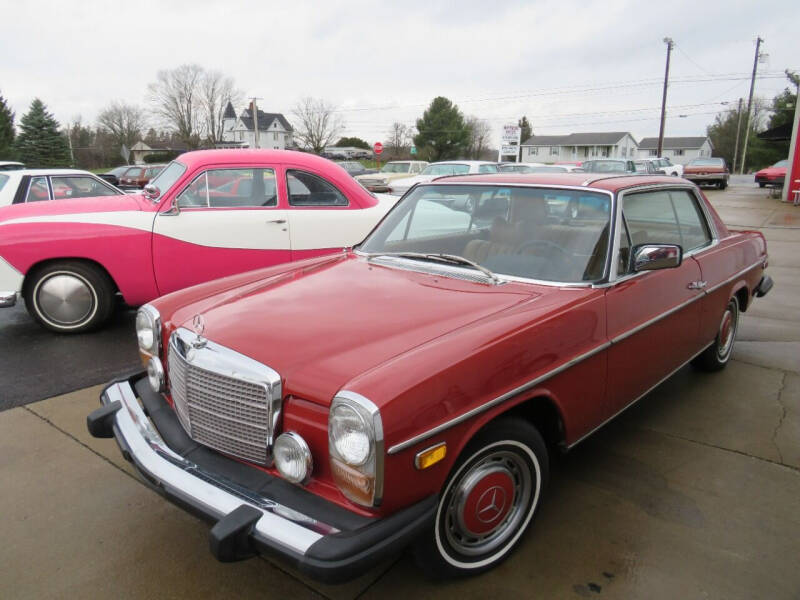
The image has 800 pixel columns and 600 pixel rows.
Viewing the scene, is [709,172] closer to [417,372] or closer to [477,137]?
[417,372]

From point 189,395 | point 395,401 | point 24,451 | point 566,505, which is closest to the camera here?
point 395,401

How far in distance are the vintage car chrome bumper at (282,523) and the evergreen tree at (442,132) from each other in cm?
6217

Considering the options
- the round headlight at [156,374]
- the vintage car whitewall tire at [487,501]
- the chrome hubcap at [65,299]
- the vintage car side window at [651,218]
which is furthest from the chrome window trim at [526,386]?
the chrome hubcap at [65,299]

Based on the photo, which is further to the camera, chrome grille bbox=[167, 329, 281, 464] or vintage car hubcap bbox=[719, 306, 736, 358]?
vintage car hubcap bbox=[719, 306, 736, 358]

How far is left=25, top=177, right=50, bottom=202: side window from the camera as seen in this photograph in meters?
8.29

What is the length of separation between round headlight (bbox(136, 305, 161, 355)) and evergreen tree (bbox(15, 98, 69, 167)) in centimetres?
4607

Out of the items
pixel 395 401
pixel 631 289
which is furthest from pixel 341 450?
pixel 631 289

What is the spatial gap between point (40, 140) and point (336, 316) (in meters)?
48.7

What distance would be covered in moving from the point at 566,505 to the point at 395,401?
4.92ft

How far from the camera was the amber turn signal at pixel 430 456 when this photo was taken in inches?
75.6

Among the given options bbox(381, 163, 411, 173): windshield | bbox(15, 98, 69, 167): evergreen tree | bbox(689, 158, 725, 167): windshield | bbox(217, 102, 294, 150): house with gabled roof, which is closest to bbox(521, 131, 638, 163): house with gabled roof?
bbox(217, 102, 294, 150): house with gabled roof

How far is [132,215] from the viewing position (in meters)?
5.31

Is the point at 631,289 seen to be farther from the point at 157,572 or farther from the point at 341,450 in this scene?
the point at 157,572

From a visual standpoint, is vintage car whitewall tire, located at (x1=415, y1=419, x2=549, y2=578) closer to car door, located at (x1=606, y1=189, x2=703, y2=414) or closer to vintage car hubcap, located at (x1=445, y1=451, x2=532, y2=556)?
vintage car hubcap, located at (x1=445, y1=451, x2=532, y2=556)
